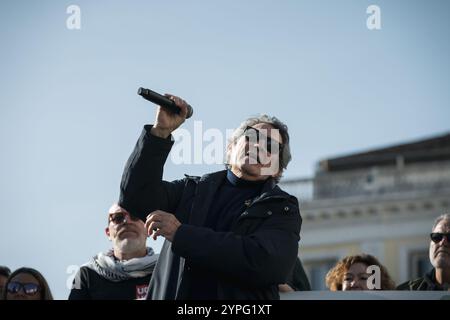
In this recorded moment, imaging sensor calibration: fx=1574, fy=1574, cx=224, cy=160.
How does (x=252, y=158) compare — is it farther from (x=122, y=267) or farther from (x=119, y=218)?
(x=119, y=218)

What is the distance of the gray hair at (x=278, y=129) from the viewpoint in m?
7.79

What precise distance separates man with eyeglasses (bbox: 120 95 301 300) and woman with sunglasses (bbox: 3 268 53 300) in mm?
1608

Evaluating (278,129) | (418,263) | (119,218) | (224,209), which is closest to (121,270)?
(119,218)

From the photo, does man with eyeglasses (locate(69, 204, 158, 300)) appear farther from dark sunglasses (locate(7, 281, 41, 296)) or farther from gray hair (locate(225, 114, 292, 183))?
gray hair (locate(225, 114, 292, 183))

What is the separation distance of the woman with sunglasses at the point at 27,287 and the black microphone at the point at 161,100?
1972 millimetres

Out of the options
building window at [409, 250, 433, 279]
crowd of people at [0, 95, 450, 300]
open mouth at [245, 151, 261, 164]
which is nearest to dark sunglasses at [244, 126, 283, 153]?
crowd of people at [0, 95, 450, 300]

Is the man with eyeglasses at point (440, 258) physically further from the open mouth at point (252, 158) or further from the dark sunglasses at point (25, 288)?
the dark sunglasses at point (25, 288)

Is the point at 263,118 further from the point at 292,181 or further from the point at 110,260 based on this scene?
the point at 292,181

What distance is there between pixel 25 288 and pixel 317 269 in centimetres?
2694

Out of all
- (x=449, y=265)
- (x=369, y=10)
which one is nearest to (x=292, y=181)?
(x=369, y=10)

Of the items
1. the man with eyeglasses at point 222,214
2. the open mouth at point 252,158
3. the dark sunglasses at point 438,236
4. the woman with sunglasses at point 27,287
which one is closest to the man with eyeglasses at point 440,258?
the dark sunglasses at point 438,236

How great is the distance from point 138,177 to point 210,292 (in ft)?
2.19

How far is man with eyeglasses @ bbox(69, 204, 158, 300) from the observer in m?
9.01

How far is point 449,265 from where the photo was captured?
915 cm
